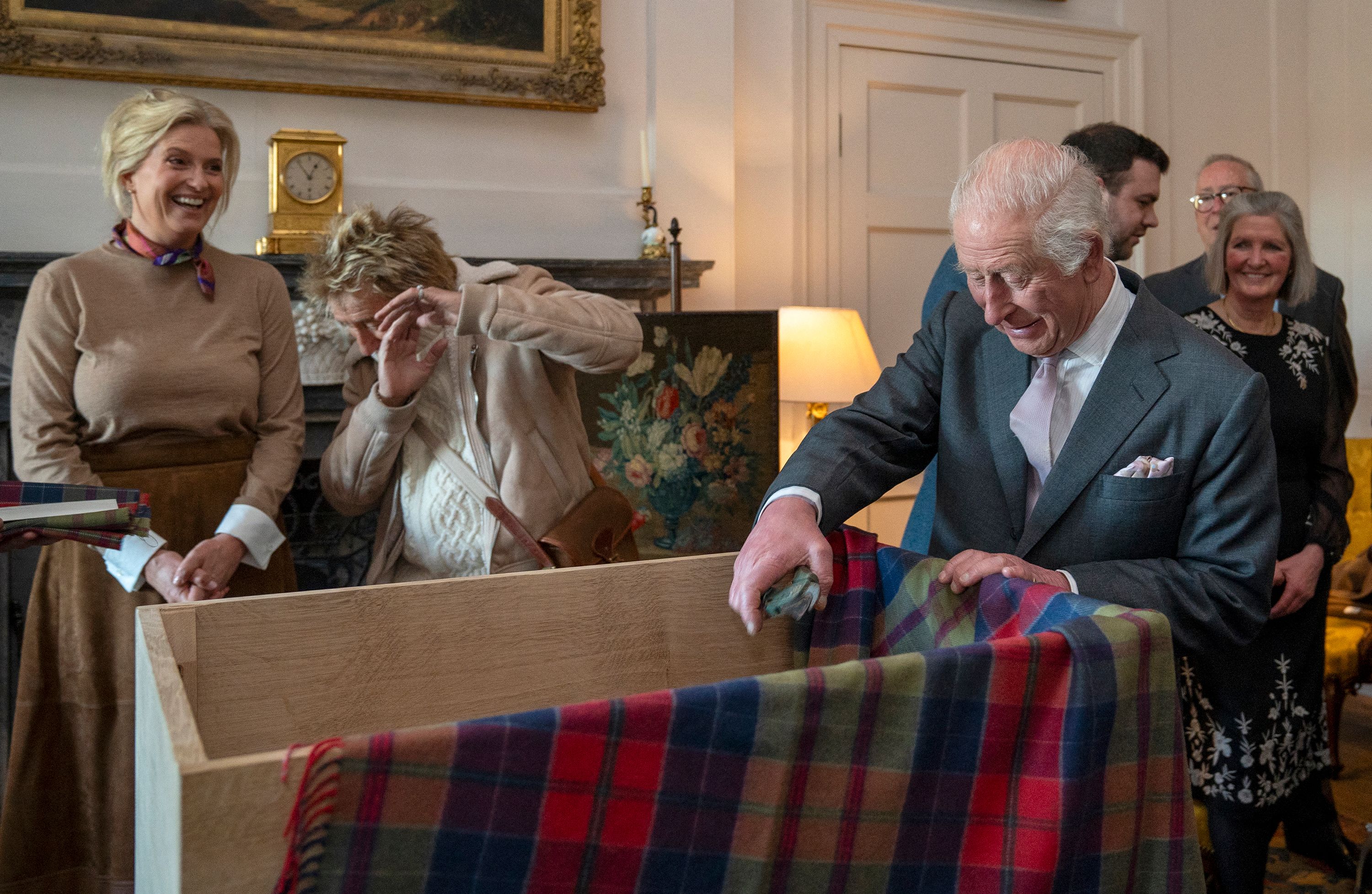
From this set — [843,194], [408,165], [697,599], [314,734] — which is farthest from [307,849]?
[843,194]

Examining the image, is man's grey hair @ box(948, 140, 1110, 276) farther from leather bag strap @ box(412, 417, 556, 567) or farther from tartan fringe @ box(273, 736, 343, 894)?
tartan fringe @ box(273, 736, 343, 894)

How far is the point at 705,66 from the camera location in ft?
11.6

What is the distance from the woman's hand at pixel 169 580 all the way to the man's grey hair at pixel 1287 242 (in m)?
2.00

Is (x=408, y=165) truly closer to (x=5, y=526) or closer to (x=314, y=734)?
(x=5, y=526)

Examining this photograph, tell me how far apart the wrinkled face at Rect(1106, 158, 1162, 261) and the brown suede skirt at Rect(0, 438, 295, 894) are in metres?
1.88

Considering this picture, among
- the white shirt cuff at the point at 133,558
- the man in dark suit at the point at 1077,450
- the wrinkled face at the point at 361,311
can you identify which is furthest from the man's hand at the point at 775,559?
the white shirt cuff at the point at 133,558

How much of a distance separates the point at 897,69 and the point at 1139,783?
11.7 feet

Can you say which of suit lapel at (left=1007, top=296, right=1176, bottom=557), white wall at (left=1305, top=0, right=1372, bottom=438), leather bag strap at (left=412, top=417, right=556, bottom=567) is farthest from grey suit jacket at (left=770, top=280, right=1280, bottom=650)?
white wall at (left=1305, top=0, right=1372, bottom=438)

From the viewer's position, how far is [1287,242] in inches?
90.1

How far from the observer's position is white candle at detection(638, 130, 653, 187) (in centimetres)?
344

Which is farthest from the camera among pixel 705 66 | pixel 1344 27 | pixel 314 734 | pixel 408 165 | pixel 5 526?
pixel 1344 27

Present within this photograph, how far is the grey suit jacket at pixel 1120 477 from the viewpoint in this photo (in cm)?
122

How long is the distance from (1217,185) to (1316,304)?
49 cm

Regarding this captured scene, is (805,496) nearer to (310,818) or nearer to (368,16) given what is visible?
(310,818)
